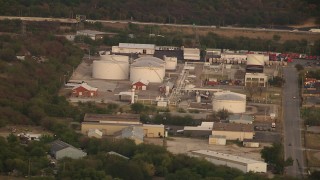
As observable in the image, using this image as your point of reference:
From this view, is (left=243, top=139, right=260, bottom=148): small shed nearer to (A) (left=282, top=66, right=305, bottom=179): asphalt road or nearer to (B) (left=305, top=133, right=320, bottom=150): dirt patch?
(A) (left=282, top=66, right=305, bottom=179): asphalt road

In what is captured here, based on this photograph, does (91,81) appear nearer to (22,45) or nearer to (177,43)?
(22,45)

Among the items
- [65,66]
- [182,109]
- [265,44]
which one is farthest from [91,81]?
[265,44]

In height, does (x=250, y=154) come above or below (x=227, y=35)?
below

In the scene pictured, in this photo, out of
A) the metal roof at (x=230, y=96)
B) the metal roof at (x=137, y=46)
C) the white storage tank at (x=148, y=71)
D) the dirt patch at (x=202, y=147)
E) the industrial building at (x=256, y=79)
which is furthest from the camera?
the metal roof at (x=137, y=46)

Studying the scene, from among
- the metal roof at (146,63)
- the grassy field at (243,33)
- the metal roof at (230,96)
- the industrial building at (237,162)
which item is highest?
the grassy field at (243,33)

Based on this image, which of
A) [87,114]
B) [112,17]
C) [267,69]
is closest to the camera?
[87,114]

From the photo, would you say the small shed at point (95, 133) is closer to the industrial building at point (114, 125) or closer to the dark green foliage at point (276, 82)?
the industrial building at point (114, 125)

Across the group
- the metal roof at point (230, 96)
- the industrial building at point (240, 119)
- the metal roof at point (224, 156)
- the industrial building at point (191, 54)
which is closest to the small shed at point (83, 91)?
the metal roof at point (230, 96)

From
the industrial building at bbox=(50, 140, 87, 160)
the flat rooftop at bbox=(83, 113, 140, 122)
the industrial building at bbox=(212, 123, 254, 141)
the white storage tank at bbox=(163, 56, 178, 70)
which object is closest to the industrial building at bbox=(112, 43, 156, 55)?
the white storage tank at bbox=(163, 56, 178, 70)
